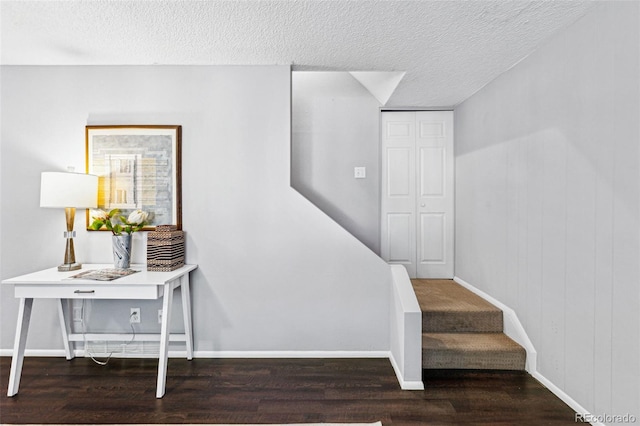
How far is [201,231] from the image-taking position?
2701mm

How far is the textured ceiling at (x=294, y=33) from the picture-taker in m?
1.90

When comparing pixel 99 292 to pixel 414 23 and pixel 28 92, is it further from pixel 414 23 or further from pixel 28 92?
pixel 414 23

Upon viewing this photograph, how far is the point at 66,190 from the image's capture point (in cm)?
240

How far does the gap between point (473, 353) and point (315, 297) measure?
47.1 inches

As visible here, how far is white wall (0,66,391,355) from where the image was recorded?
270 centimetres

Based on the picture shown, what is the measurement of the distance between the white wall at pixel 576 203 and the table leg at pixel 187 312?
243 centimetres

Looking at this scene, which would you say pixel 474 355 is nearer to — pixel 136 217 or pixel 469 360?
pixel 469 360

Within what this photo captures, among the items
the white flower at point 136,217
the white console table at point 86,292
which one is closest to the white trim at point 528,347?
the white console table at point 86,292

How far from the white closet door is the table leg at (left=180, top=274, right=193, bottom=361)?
205 centimetres

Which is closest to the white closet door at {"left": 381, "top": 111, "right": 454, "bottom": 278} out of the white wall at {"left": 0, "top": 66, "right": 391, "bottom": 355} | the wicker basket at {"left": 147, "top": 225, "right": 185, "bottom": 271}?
the white wall at {"left": 0, "top": 66, "right": 391, "bottom": 355}

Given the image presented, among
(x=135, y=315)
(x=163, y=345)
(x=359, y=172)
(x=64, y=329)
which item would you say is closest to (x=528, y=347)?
(x=359, y=172)

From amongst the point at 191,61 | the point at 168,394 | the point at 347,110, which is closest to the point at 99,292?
the point at 168,394

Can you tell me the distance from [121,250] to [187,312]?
65cm

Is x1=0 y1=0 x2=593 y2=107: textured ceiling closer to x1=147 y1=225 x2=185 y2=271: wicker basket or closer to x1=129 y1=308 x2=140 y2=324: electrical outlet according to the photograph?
x1=147 y1=225 x2=185 y2=271: wicker basket
